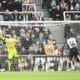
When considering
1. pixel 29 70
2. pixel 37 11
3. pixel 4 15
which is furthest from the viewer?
pixel 37 11

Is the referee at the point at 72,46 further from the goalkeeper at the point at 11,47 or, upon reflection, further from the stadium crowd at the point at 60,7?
the stadium crowd at the point at 60,7

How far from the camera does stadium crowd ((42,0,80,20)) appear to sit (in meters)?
25.4

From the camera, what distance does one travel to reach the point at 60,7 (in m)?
26.0

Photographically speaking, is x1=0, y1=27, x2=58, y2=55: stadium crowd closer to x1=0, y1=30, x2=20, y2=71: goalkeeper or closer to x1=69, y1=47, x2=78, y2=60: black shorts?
x1=0, y1=30, x2=20, y2=71: goalkeeper

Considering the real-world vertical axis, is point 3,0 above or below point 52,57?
above

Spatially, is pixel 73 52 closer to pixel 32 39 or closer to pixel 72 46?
pixel 72 46

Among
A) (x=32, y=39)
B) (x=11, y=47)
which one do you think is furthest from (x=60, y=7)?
(x=11, y=47)

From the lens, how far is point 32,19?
2461 cm

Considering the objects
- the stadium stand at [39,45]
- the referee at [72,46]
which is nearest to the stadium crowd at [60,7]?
the stadium stand at [39,45]

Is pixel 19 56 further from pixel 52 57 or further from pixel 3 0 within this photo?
pixel 3 0

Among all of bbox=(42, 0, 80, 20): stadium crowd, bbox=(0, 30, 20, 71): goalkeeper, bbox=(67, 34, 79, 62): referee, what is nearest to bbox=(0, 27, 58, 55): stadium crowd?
bbox=(0, 30, 20, 71): goalkeeper

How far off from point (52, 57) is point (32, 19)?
3577 millimetres

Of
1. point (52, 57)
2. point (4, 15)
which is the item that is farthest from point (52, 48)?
point (4, 15)

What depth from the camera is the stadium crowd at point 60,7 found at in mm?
25438
